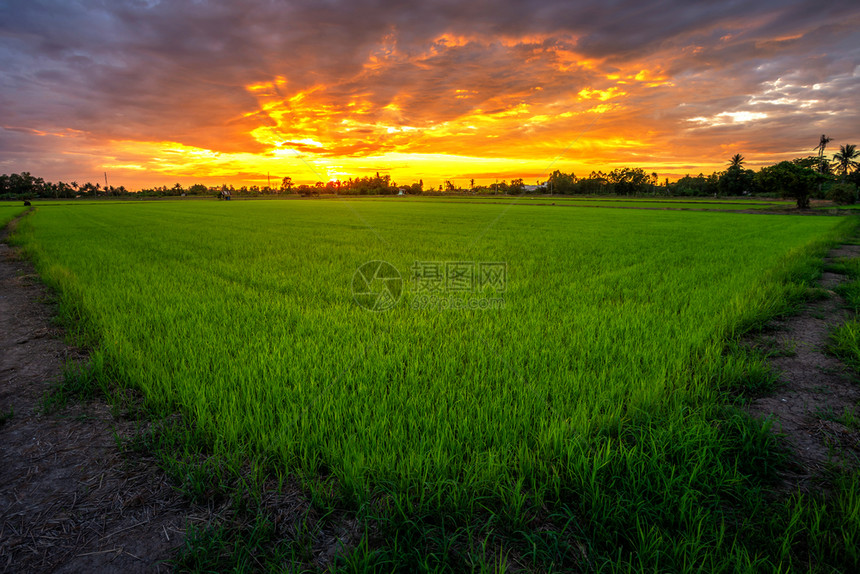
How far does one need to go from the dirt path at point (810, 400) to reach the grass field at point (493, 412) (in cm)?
19

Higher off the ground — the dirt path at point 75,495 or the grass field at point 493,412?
the grass field at point 493,412

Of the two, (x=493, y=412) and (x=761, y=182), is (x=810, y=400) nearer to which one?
(x=493, y=412)

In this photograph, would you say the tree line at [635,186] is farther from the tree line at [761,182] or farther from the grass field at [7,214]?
the grass field at [7,214]

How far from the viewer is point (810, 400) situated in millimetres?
2816

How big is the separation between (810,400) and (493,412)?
262cm

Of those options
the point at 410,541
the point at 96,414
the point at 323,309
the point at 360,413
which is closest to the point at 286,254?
the point at 323,309

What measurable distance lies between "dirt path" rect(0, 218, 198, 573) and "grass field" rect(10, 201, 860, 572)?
24cm

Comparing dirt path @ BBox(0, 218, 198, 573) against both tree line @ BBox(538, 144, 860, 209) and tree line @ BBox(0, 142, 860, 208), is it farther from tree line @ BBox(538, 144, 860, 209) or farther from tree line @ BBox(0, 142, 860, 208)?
tree line @ BBox(0, 142, 860, 208)

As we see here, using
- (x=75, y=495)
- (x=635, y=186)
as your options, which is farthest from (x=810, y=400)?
(x=635, y=186)

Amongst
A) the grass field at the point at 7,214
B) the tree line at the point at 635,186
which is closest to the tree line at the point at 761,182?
the tree line at the point at 635,186

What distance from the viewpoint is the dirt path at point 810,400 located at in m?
2.12

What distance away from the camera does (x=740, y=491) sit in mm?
1872

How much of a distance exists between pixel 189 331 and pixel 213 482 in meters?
2.82

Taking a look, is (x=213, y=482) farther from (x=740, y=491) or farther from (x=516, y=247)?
(x=516, y=247)
